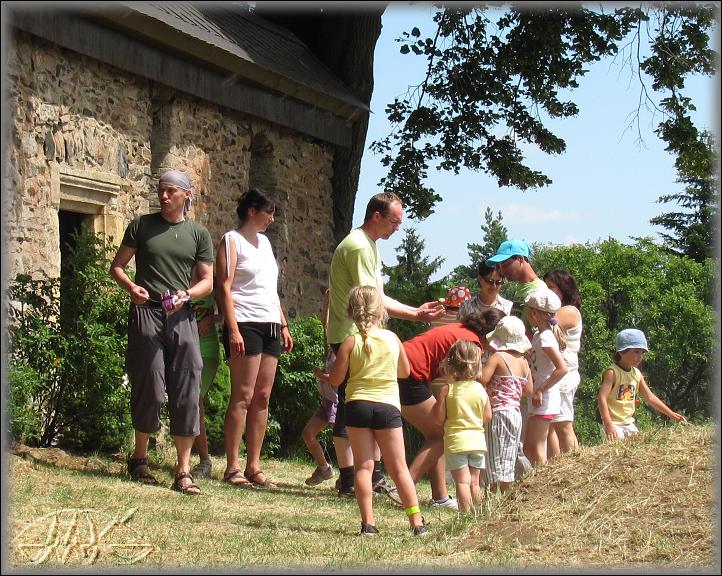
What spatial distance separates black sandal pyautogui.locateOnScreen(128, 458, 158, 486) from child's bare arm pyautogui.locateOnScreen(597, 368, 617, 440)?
3.15 m

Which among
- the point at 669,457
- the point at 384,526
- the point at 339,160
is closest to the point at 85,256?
the point at 384,526

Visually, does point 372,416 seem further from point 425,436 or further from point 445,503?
point 445,503

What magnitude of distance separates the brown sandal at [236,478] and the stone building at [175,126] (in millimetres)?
2272

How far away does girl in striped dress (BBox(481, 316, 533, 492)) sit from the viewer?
662 cm

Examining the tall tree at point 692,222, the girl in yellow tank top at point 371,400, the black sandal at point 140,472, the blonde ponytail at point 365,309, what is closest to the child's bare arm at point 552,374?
the girl in yellow tank top at point 371,400

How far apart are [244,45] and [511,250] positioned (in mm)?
6016

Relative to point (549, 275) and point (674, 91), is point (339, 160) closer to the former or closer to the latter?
point (674, 91)

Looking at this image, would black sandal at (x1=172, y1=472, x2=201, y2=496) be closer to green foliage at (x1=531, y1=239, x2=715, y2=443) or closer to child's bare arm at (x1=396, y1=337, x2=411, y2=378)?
child's bare arm at (x1=396, y1=337, x2=411, y2=378)

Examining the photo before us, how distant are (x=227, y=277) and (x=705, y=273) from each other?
50054 millimetres

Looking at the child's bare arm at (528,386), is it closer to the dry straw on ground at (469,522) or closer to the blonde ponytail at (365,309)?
the dry straw on ground at (469,522)

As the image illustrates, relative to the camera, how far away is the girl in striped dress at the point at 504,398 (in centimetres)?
662

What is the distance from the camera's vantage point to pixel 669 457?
19.1 feet

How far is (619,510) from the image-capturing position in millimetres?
5371

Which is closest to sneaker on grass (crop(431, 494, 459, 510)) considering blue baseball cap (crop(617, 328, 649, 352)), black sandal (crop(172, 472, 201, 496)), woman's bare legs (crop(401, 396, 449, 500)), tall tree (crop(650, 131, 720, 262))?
woman's bare legs (crop(401, 396, 449, 500))
